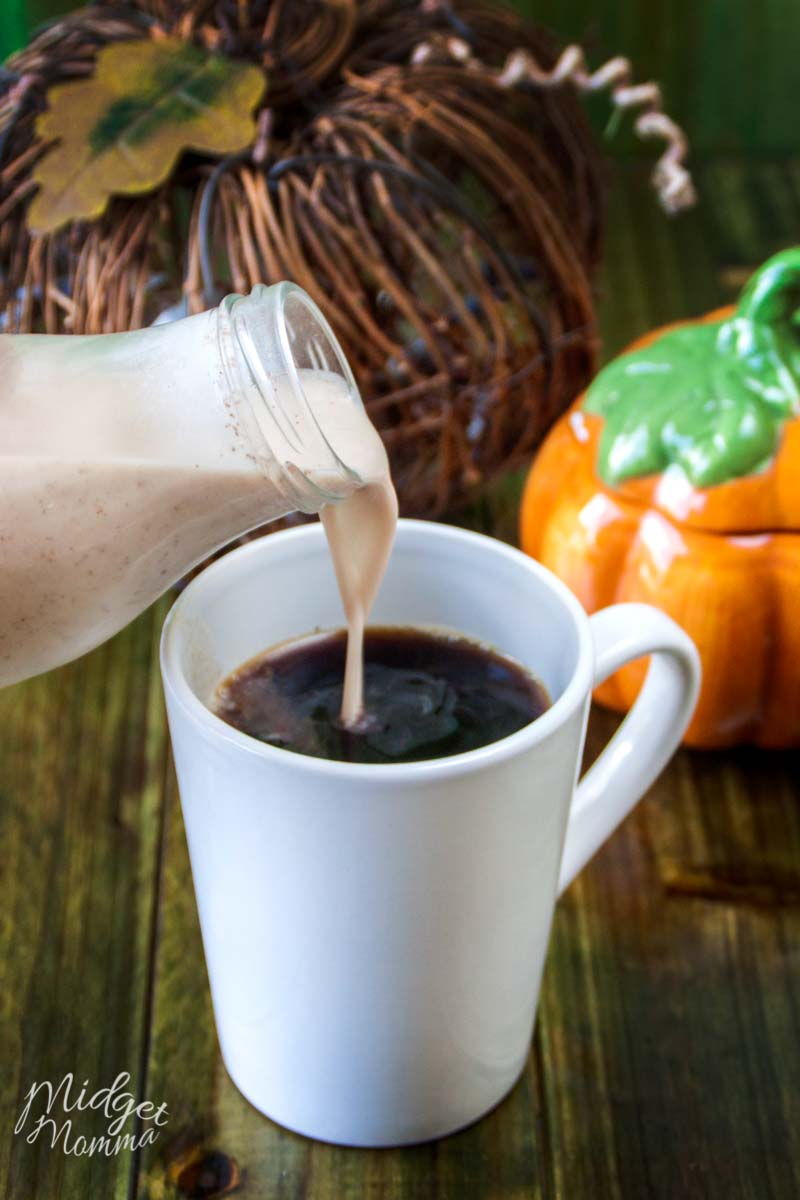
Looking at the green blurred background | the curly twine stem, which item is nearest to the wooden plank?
the curly twine stem

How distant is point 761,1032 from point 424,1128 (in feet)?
0.60

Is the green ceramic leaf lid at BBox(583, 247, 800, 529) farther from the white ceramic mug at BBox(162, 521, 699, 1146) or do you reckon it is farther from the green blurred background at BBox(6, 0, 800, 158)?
the green blurred background at BBox(6, 0, 800, 158)

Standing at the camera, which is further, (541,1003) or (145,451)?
(541,1003)

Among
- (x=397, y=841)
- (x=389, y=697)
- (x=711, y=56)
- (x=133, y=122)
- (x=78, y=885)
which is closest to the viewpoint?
(x=397, y=841)

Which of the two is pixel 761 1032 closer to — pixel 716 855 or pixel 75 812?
pixel 716 855

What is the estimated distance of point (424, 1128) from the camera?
26.0 inches

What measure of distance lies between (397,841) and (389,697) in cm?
15

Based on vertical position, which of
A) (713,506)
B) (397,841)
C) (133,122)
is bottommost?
(713,506)

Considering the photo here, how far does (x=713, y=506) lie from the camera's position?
0.85 m

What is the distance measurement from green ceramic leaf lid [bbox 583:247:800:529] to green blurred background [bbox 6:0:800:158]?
0.77m

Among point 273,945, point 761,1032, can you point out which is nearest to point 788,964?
point 761,1032

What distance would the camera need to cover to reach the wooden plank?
2.24 feet

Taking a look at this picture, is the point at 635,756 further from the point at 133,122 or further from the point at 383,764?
the point at 133,122

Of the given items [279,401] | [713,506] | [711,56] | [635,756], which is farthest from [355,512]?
[711,56]
